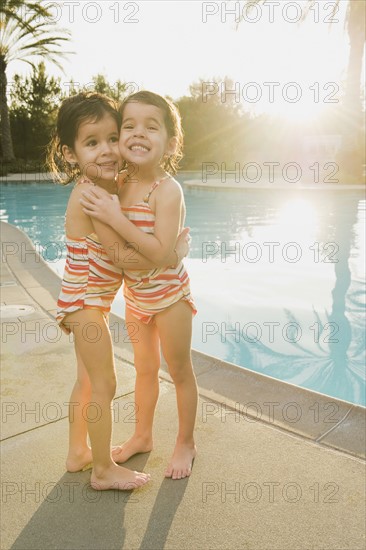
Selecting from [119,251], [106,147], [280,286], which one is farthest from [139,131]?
[280,286]

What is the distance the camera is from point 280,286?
6.43 meters

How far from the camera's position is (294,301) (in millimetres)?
5883

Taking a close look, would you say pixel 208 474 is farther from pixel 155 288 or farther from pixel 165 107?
pixel 165 107

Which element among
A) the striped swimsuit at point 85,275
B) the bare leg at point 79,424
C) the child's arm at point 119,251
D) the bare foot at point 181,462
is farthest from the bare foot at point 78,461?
the child's arm at point 119,251

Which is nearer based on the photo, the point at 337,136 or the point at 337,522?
the point at 337,522

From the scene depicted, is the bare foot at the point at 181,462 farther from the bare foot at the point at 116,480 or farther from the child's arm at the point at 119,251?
the child's arm at the point at 119,251

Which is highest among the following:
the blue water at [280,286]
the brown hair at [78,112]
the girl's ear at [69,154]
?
the brown hair at [78,112]

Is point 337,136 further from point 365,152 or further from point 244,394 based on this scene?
point 244,394

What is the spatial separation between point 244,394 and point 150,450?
2.37 ft

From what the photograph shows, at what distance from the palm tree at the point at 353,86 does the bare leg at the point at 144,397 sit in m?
16.2

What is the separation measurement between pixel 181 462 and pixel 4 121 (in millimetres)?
26544

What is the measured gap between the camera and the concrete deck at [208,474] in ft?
5.88

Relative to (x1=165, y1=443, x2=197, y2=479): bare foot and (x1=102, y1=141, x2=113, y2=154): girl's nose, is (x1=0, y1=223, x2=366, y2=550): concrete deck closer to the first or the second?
(x1=165, y1=443, x2=197, y2=479): bare foot

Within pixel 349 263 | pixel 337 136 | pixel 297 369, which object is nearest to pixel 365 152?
pixel 337 136
